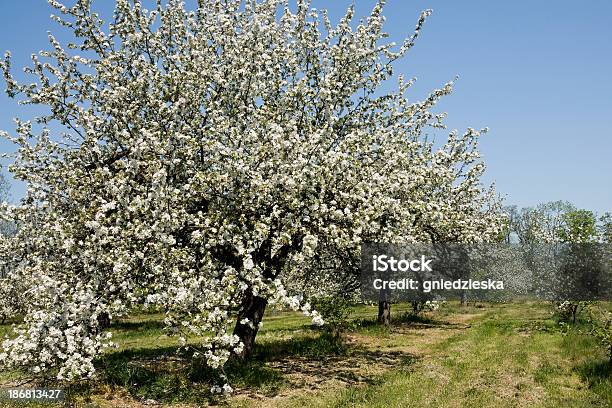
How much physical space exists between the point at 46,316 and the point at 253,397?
5894 millimetres

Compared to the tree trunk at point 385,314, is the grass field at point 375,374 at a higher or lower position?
lower

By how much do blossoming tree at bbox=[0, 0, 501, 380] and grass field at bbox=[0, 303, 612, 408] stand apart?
1.50 m

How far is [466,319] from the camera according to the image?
124 ft

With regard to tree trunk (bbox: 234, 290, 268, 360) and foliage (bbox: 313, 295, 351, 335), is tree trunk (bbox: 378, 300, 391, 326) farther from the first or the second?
tree trunk (bbox: 234, 290, 268, 360)

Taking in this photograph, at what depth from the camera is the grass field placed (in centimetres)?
1388

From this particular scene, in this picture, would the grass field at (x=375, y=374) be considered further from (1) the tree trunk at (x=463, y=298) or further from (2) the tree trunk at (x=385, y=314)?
(1) the tree trunk at (x=463, y=298)

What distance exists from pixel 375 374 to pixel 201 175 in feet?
30.6

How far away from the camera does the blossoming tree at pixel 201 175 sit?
12.8 meters

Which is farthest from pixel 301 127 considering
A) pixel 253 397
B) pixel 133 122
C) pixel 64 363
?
pixel 64 363

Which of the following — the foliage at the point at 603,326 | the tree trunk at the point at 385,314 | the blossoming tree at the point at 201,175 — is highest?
the blossoming tree at the point at 201,175

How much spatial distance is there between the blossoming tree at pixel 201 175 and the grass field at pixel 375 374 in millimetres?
1503

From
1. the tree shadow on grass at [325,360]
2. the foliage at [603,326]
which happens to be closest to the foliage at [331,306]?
the tree shadow on grass at [325,360]

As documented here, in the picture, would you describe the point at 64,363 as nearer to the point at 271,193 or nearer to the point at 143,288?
the point at 143,288

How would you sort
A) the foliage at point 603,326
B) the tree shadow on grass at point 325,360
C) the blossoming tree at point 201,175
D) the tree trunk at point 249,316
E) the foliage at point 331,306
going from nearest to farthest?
the blossoming tree at point 201,175
the foliage at point 603,326
the tree shadow on grass at point 325,360
the tree trunk at point 249,316
the foliage at point 331,306
